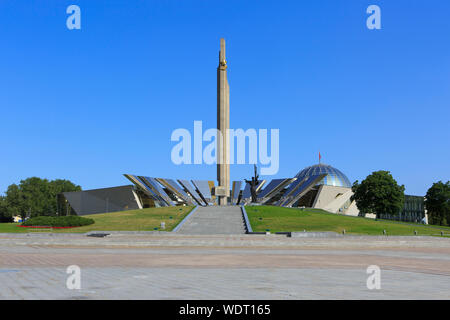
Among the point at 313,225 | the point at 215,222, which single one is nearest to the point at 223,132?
the point at 215,222

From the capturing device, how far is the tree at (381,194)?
60.7m

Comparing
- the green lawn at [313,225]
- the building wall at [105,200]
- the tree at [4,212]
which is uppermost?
the building wall at [105,200]

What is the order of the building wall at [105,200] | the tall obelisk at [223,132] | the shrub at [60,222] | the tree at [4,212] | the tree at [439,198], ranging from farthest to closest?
the tree at [4,212]
the tree at [439,198]
the tall obelisk at [223,132]
the building wall at [105,200]
the shrub at [60,222]

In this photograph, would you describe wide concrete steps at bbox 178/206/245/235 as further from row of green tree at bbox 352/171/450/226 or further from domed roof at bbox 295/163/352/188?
domed roof at bbox 295/163/352/188

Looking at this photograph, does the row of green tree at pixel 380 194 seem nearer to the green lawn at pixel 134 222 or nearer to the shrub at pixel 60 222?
the green lawn at pixel 134 222

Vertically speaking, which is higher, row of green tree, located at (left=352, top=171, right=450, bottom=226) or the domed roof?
the domed roof

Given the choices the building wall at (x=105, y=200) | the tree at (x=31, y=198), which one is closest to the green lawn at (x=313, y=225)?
the building wall at (x=105, y=200)

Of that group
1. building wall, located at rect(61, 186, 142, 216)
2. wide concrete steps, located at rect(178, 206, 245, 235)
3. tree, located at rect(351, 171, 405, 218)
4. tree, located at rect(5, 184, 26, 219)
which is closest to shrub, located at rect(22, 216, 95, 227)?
wide concrete steps, located at rect(178, 206, 245, 235)

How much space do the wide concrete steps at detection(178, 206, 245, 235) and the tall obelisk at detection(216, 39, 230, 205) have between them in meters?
18.1

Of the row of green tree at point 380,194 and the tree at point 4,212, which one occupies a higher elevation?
the row of green tree at point 380,194

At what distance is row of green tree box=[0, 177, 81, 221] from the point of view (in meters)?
82.6

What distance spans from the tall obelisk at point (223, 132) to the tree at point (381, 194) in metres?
21.3

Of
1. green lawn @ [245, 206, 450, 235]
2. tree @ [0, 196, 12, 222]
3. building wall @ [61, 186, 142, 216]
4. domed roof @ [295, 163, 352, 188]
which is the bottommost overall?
tree @ [0, 196, 12, 222]

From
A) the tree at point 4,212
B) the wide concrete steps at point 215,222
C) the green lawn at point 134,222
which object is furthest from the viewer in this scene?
the tree at point 4,212
